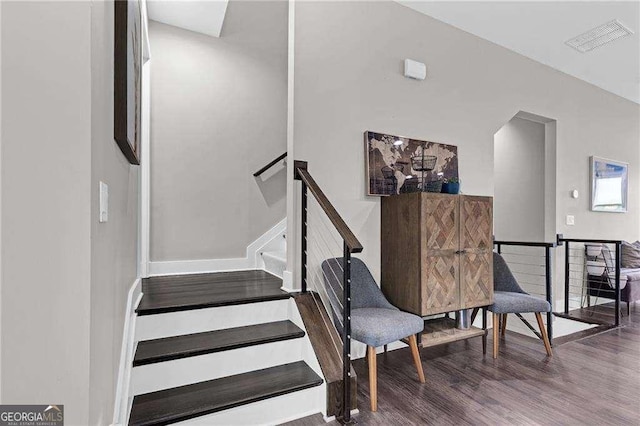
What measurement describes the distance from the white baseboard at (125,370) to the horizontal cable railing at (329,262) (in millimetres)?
1106

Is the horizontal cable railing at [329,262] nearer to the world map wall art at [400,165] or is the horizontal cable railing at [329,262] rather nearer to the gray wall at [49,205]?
the world map wall art at [400,165]

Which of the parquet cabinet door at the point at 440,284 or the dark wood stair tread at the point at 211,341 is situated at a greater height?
the parquet cabinet door at the point at 440,284

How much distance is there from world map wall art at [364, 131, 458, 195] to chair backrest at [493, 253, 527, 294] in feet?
3.39

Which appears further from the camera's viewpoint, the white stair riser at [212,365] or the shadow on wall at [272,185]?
the shadow on wall at [272,185]

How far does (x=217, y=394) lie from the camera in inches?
70.4

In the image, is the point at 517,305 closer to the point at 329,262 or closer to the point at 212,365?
the point at 329,262

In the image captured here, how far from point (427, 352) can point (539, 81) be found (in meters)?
3.55

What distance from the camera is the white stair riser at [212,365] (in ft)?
5.81

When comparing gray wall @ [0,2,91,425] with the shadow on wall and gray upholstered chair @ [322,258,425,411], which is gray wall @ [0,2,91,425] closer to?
gray upholstered chair @ [322,258,425,411]

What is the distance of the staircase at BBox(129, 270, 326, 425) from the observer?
172 centimetres

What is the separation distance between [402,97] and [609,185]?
12.8 feet

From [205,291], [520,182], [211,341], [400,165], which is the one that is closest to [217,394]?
[211,341]

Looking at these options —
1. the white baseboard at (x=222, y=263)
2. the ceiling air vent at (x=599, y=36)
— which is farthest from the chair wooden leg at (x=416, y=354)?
the ceiling air vent at (x=599, y=36)

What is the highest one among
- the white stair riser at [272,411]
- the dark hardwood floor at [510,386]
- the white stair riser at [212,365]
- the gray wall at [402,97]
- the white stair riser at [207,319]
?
the gray wall at [402,97]
